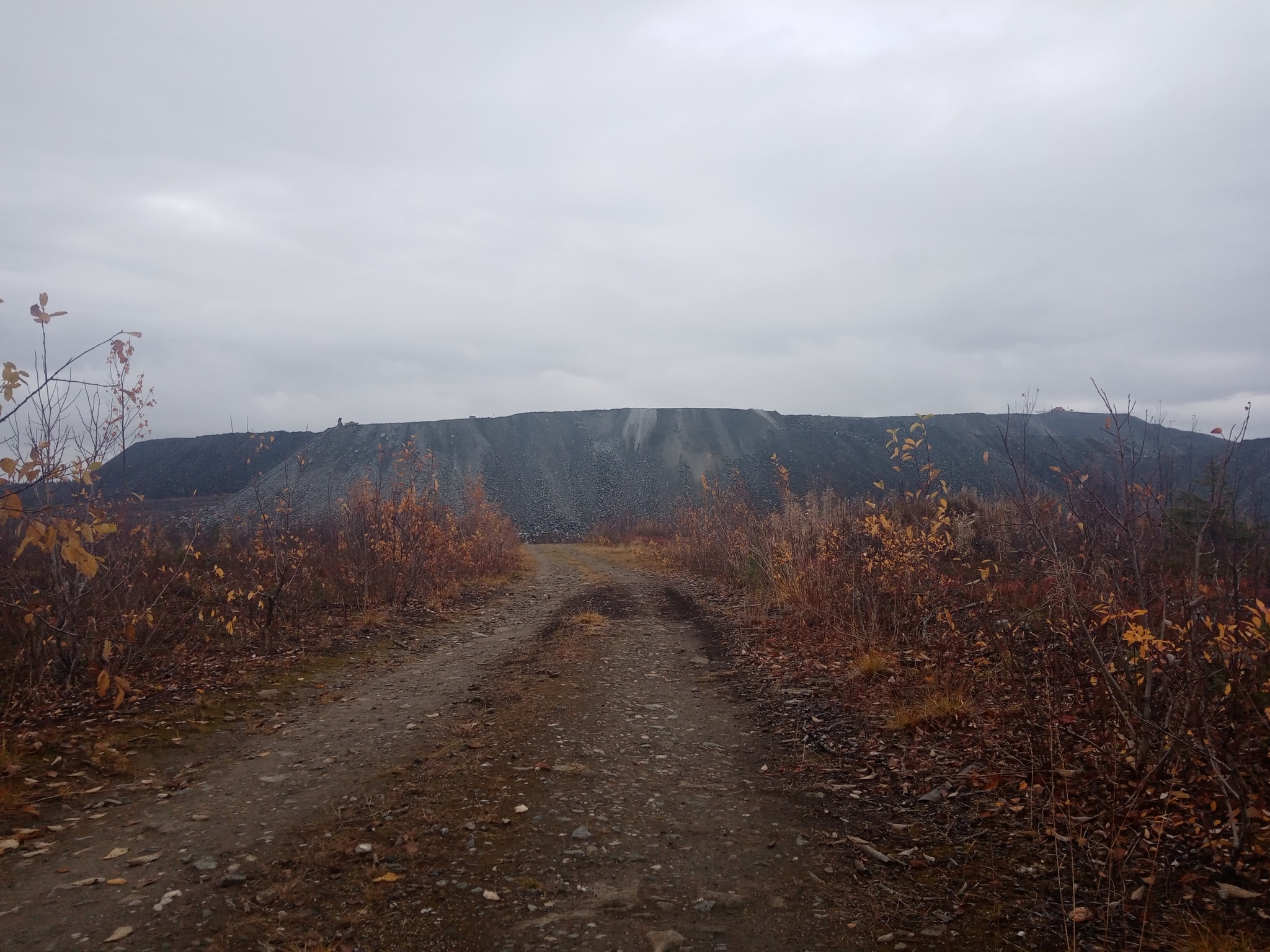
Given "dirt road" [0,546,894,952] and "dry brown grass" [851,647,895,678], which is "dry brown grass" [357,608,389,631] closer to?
"dirt road" [0,546,894,952]

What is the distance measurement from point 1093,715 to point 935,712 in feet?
3.64

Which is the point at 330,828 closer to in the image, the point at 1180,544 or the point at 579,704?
the point at 579,704

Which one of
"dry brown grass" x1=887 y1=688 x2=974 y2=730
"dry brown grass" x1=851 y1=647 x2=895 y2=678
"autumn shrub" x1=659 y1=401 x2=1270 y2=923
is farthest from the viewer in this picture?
"dry brown grass" x1=851 y1=647 x2=895 y2=678

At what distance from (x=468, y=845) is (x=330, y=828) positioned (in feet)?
2.64

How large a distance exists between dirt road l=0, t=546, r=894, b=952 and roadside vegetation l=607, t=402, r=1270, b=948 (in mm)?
801

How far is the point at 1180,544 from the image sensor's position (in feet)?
49.8

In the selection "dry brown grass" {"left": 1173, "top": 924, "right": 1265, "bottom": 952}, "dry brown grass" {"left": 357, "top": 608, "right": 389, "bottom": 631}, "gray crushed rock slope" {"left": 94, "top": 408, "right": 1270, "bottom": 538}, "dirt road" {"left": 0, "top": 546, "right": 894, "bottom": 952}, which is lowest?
"dry brown grass" {"left": 357, "top": 608, "right": 389, "bottom": 631}

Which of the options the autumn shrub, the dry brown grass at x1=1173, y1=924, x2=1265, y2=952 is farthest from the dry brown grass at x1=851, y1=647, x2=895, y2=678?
the dry brown grass at x1=1173, y1=924, x2=1265, y2=952

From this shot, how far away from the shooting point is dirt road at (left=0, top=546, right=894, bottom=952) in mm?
3021

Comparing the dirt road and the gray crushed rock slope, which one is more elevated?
the gray crushed rock slope

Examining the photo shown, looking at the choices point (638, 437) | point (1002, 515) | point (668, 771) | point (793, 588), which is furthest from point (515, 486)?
point (668, 771)

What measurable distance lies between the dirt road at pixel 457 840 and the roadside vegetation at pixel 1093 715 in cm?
80

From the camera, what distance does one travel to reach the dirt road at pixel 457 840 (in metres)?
3.02

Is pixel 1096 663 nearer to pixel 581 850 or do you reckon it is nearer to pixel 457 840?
pixel 581 850
